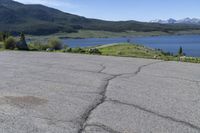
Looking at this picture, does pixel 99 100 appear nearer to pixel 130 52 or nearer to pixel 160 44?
pixel 130 52

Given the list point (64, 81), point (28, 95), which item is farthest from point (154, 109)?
point (64, 81)

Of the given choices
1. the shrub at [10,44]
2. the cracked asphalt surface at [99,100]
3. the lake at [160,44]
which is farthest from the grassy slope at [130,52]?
the lake at [160,44]

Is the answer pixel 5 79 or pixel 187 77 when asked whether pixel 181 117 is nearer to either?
pixel 187 77

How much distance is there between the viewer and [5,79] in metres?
8.93

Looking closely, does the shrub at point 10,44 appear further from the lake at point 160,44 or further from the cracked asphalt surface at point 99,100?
the lake at point 160,44

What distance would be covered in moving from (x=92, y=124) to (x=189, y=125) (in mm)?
1403

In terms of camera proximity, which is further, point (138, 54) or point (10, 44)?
point (10, 44)

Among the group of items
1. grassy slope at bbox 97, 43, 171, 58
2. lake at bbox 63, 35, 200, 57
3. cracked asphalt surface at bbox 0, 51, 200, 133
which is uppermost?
cracked asphalt surface at bbox 0, 51, 200, 133

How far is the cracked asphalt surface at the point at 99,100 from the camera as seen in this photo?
5.35 m

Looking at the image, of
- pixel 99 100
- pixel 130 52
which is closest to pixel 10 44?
pixel 130 52

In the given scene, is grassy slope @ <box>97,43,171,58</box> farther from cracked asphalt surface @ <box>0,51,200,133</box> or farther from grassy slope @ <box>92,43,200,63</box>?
cracked asphalt surface @ <box>0,51,200,133</box>

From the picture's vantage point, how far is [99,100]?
6.84 m

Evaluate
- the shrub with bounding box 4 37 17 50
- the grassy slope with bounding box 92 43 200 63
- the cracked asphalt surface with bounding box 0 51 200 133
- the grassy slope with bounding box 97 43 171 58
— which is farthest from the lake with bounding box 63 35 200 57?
the cracked asphalt surface with bounding box 0 51 200 133

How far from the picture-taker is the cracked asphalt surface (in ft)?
17.5
